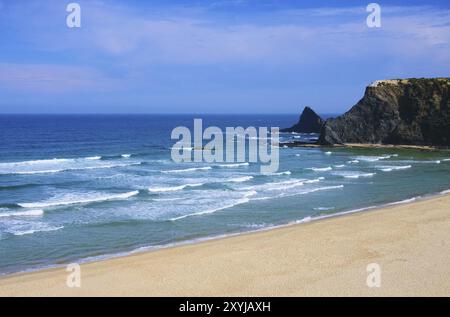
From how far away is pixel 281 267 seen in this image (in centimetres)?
1548

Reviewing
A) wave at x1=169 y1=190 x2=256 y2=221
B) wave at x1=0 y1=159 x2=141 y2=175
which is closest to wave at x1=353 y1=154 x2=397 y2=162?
wave at x1=0 y1=159 x2=141 y2=175

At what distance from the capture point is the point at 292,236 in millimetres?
19562

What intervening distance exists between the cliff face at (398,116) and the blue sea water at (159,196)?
13272 millimetres

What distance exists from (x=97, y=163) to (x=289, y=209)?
23.3 meters

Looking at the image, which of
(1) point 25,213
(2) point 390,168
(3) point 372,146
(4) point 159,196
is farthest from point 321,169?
(1) point 25,213

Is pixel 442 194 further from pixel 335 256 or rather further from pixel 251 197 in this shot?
pixel 335 256

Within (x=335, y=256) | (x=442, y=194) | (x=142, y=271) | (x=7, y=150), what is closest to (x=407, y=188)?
(x=442, y=194)

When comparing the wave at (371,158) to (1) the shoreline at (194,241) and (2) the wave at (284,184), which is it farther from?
(1) the shoreline at (194,241)

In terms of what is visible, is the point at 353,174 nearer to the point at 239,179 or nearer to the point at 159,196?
the point at 239,179

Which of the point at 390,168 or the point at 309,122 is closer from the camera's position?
the point at 390,168

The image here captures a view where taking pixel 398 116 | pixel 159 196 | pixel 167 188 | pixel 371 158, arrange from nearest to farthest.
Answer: pixel 159 196
pixel 167 188
pixel 371 158
pixel 398 116

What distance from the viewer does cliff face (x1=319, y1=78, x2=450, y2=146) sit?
206 feet

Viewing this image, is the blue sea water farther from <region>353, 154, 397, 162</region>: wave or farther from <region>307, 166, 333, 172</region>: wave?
<region>353, 154, 397, 162</region>: wave

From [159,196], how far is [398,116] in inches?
1787
